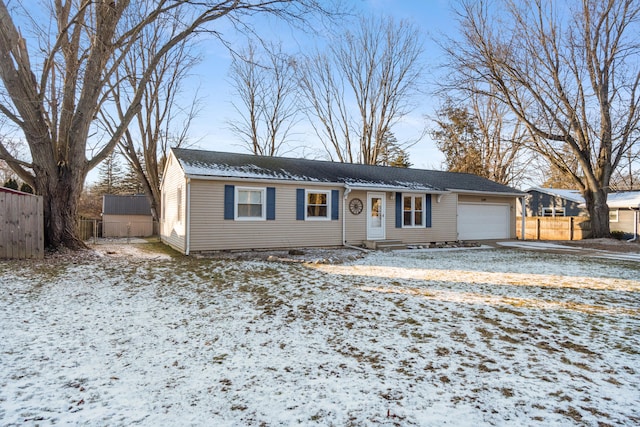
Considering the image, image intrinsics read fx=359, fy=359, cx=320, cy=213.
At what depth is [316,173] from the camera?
44.9 feet

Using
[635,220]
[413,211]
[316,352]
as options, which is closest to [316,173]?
[413,211]

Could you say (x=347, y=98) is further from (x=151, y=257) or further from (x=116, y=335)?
(x=116, y=335)

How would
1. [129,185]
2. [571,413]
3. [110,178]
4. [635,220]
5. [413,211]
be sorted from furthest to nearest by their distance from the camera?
[110,178] < [129,185] < [635,220] < [413,211] < [571,413]

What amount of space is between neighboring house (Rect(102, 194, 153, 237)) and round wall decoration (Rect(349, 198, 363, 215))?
44.8ft

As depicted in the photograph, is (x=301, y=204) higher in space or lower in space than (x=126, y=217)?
higher

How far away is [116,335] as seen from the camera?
4094 millimetres

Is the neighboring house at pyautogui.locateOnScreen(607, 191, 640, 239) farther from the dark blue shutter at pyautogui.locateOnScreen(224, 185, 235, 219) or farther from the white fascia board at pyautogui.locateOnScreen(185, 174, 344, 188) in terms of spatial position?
the dark blue shutter at pyautogui.locateOnScreen(224, 185, 235, 219)

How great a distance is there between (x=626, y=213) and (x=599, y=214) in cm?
463

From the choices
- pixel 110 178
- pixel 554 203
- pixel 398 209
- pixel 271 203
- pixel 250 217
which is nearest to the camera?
pixel 250 217

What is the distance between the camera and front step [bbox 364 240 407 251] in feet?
43.0

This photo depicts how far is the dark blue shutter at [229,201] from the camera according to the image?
11.4m

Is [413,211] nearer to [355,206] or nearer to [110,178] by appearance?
[355,206]

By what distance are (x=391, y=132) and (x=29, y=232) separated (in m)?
25.7

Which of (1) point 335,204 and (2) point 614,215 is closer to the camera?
(1) point 335,204
